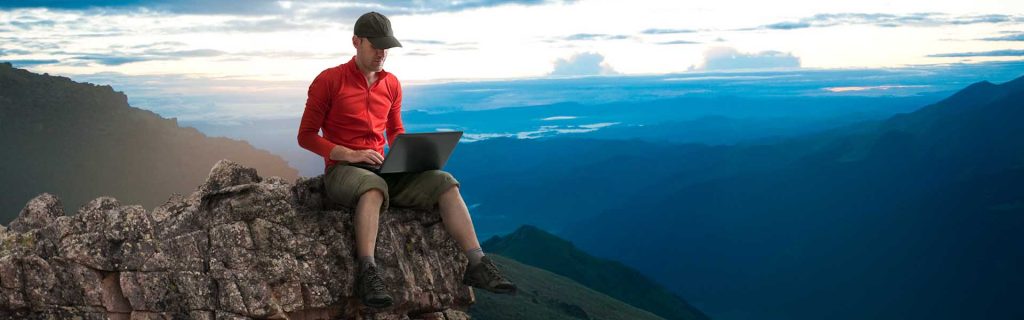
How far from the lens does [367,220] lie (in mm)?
13945

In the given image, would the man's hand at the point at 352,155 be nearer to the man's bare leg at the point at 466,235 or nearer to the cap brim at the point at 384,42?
the man's bare leg at the point at 466,235

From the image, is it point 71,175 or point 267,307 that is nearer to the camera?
point 267,307

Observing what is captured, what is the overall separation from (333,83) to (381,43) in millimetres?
1101

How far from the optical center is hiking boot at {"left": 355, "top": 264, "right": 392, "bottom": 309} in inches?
536

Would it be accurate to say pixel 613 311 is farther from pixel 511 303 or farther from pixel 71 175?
pixel 71 175

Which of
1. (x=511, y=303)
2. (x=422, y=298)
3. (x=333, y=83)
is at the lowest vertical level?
(x=511, y=303)

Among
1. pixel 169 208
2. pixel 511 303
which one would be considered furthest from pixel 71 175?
pixel 169 208

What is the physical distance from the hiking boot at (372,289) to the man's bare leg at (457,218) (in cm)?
162

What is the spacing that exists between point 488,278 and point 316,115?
381cm

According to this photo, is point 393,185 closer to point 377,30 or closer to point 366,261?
point 366,261

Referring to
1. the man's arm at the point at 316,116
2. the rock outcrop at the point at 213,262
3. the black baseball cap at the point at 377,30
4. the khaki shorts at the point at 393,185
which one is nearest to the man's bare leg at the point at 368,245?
the khaki shorts at the point at 393,185

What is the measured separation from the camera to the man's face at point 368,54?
45.9 feet

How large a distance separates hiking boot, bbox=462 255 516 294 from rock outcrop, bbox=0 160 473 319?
0.83 meters

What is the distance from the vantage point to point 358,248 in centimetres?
1410
